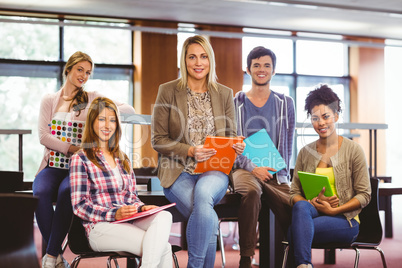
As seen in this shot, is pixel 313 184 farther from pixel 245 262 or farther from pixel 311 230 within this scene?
pixel 245 262

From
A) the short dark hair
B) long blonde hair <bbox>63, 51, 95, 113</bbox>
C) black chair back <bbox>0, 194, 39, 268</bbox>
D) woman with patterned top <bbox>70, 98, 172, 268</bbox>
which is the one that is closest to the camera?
black chair back <bbox>0, 194, 39, 268</bbox>

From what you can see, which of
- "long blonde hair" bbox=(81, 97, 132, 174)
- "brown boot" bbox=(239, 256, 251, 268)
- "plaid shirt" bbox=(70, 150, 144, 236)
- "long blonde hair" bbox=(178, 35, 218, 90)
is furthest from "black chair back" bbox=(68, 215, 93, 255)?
"long blonde hair" bbox=(178, 35, 218, 90)

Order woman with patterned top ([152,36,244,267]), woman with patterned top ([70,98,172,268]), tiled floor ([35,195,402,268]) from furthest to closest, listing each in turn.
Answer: tiled floor ([35,195,402,268]) < woman with patterned top ([152,36,244,267]) < woman with patterned top ([70,98,172,268])

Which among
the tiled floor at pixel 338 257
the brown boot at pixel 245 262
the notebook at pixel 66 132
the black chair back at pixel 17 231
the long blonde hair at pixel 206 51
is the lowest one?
the tiled floor at pixel 338 257

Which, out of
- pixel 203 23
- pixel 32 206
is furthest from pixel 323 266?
pixel 203 23

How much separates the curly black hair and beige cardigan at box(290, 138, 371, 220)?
0.21 m

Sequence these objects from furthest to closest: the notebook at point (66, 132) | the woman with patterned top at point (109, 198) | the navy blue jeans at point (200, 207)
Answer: the notebook at point (66, 132)
the navy blue jeans at point (200, 207)
the woman with patterned top at point (109, 198)

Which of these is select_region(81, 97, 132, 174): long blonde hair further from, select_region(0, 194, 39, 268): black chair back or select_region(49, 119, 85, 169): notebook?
select_region(0, 194, 39, 268): black chair back

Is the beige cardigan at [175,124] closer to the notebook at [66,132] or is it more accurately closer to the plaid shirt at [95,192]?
the plaid shirt at [95,192]

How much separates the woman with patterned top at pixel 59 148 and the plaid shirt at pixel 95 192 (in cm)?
21

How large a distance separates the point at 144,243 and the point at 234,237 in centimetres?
289

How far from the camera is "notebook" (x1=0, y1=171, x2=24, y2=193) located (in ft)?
8.27

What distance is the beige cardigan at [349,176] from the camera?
2467 mm

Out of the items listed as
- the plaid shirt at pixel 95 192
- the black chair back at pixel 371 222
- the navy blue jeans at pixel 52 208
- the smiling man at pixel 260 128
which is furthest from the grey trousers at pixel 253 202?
the navy blue jeans at pixel 52 208
